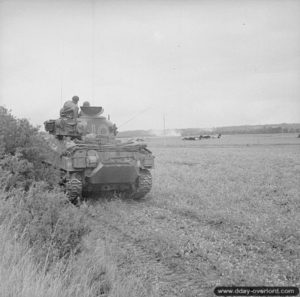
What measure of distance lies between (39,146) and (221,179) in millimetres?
7878

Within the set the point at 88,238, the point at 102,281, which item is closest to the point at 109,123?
the point at 88,238

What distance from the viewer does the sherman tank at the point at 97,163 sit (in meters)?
10.3

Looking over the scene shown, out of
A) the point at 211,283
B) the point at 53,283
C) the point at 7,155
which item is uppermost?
the point at 7,155

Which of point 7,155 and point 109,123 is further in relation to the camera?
point 109,123

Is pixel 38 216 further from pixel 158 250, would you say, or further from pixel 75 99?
pixel 75 99

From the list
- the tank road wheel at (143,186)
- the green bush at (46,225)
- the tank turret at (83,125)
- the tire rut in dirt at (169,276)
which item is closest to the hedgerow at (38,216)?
the green bush at (46,225)

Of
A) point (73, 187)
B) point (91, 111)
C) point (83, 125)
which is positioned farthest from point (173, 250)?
point (91, 111)

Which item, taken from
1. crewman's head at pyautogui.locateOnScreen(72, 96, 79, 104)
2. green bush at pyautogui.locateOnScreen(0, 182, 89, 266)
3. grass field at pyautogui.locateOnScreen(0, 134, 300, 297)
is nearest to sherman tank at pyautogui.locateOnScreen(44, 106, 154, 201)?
grass field at pyautogui.locateOnScreen(0, 134, 300, 297)

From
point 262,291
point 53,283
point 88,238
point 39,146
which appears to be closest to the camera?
point 53,283

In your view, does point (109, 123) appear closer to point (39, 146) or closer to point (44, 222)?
point (39, 146)

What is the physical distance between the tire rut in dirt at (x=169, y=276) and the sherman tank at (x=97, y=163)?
363cm

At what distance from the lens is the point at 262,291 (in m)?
4.39

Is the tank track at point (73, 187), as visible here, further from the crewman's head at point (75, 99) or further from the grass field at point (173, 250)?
the crewman's head at point (75, 99)

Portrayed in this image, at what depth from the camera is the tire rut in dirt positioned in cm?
485
